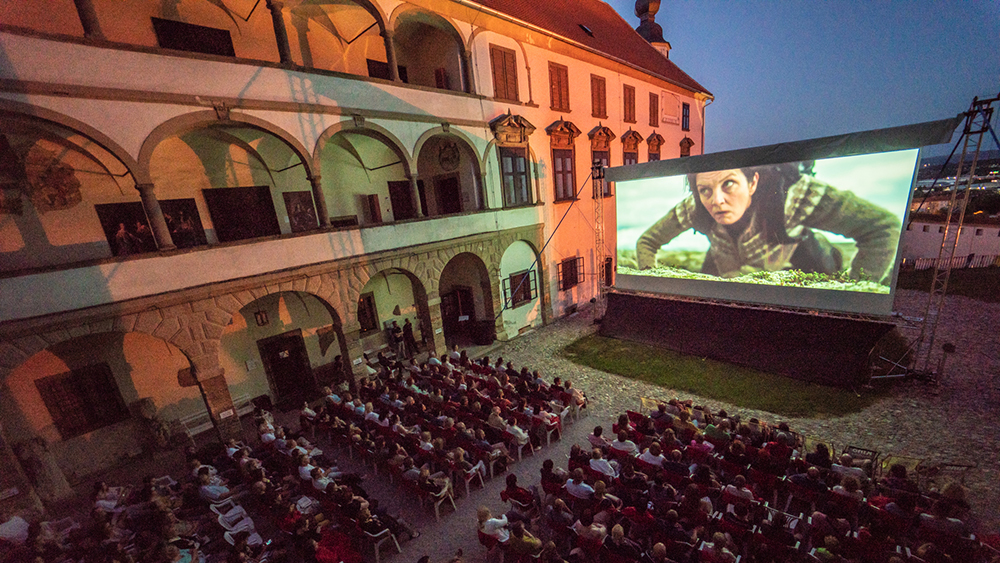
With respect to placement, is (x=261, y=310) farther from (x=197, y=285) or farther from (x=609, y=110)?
(x=609, y=110)

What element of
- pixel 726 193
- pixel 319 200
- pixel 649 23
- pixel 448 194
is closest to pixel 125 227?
pixel 319 200

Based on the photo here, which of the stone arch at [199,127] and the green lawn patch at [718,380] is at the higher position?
the stone arch at [199,127]

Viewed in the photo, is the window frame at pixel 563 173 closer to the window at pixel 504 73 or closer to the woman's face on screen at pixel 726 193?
the window at pixel 504 73

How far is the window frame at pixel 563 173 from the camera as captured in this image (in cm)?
1666

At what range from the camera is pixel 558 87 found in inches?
639

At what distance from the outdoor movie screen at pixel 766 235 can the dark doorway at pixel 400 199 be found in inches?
339

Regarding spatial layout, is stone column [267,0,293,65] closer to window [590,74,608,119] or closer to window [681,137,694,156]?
window [590,74,608,119]

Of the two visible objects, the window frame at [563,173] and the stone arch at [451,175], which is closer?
the stone arch at [451,175]

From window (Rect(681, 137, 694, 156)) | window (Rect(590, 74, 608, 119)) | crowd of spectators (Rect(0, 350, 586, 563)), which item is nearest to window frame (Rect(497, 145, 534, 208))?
window (Rect(590, 74, 608, 119))

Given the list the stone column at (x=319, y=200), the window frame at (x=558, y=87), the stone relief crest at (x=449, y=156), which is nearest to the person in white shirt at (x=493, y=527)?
the stone column at (x=319, y=200)

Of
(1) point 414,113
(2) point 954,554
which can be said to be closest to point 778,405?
(2) point 954,554

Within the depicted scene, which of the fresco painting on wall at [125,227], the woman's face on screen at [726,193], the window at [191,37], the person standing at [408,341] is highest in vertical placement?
the window at [191,37]

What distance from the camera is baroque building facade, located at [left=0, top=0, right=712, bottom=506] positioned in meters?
7.19

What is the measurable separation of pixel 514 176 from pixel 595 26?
41.2ft
